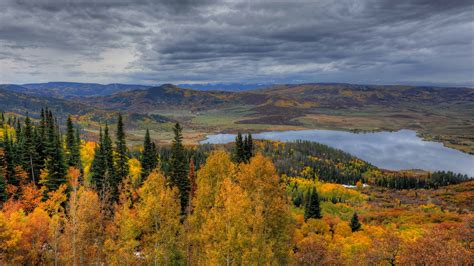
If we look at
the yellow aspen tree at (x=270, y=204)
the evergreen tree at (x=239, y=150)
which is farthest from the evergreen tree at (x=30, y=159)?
the yellow aspen tree at (x=270, y=204)

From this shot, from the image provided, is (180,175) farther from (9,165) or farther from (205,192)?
(9,165)

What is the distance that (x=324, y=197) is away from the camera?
16562 cm

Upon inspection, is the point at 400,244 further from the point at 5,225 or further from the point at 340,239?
the point at 5,225

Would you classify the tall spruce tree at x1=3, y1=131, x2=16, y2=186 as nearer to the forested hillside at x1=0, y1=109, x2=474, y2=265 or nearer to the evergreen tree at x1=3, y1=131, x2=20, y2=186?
the evergreen tree at x1=3, y1=131, x2=20, y2=186

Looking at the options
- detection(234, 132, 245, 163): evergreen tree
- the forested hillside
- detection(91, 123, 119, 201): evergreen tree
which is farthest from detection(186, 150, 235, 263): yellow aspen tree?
detection(91, 123, 119, 201): evergreen tree

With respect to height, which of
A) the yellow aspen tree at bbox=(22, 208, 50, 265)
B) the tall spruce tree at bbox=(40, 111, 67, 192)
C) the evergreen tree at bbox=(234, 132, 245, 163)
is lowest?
the yellow aspen tree at bbox=(22, 208, 50, 265)

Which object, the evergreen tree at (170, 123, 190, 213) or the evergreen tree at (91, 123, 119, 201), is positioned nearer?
the evergreen tree at (170, 123, 190, 213)

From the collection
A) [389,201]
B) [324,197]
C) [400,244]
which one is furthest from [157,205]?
[389,201]

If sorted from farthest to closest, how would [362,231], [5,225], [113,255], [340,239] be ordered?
[362,231]
[340,239]
[5,225]
[113,255]

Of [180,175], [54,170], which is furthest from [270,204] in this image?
[54,170]

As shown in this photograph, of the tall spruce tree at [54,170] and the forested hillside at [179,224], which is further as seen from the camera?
the tall spruce tree at [54,170]

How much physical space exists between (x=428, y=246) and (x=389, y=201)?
14920 centimetres

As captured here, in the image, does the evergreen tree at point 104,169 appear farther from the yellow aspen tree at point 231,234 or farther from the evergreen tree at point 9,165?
the yellow aspen tree at point 231,234

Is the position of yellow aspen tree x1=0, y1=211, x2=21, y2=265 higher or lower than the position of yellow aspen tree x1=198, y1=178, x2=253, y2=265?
lower
